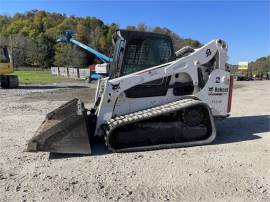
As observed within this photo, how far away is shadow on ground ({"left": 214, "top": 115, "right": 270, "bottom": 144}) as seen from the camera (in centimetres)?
730

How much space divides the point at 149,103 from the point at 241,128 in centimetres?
274

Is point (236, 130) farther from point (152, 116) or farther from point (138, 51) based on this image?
point (138, 51)

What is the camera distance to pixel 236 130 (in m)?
8.13

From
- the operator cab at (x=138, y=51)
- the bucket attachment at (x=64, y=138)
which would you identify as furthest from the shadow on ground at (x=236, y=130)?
the operator cab at (x=138, y=51)

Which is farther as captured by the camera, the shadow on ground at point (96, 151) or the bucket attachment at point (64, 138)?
the shadow on ground at point (96, 151)

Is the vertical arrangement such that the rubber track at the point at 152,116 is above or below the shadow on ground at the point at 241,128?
above

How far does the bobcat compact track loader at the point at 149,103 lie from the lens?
→ 603 cm

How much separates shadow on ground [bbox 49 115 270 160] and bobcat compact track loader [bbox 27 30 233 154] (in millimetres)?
233

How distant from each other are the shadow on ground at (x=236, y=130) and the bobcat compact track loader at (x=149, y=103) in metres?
0.23

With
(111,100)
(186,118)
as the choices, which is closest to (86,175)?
(111,100)

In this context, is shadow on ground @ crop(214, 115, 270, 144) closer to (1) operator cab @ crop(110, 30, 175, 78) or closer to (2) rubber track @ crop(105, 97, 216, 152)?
(2) rubber track @ crop(105, 97, 216, 152)

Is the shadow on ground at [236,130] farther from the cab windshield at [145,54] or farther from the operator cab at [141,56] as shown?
the cab windshield at [145,54]

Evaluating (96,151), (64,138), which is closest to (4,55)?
(96,151)

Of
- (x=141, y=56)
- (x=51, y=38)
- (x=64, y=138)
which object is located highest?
(x=51, y=38)
